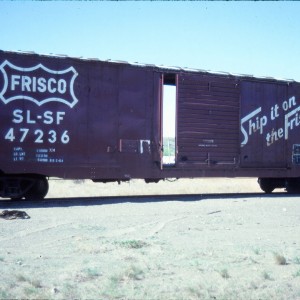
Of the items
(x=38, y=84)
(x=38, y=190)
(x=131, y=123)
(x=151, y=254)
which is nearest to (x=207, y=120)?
(x=131, y=123)

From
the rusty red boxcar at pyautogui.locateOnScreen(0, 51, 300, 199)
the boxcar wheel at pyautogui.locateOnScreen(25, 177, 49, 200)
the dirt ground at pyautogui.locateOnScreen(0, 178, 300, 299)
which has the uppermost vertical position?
the rusty red boxcar at pyautogui.locateOnScreen(0, 51, 300, 199)

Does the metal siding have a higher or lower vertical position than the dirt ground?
higher

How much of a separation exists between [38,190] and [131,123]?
10.9 feet

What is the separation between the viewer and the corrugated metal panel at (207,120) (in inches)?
512

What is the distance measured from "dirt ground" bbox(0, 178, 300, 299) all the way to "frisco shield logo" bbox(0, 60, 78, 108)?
3188mm

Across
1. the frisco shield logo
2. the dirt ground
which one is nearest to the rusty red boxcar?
the frisco shield logo

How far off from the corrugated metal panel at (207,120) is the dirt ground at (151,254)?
122 inches

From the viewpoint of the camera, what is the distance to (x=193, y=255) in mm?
5785

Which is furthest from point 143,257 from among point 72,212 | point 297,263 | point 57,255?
point 72,212

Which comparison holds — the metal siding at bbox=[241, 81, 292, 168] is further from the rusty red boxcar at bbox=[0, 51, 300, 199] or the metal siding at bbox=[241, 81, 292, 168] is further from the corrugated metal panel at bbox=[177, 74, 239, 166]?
the corrugated metal panel at bbox=[177, 74, 239, 166]

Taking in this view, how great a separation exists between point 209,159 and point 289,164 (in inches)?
125

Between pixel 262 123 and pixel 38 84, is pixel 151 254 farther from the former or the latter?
pixel 262 123

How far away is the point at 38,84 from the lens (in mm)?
11531

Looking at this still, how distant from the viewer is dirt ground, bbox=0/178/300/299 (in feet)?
14.3
